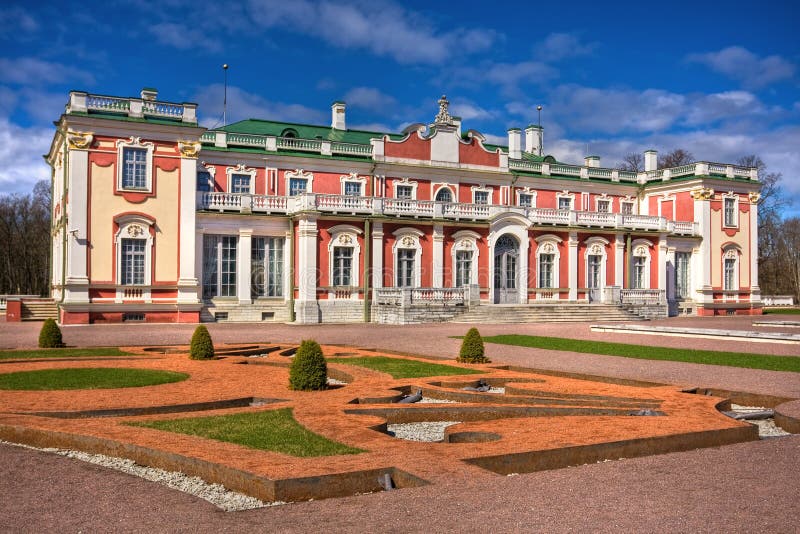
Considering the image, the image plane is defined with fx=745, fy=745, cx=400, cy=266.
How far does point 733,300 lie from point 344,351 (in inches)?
1311

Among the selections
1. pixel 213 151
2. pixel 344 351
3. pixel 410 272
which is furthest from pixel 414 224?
pixel 344 351

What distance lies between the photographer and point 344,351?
18.6 meters

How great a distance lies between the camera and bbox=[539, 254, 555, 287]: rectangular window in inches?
1505

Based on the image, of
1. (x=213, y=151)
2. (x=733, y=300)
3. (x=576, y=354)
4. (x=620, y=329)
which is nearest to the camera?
(x=576, y=354)

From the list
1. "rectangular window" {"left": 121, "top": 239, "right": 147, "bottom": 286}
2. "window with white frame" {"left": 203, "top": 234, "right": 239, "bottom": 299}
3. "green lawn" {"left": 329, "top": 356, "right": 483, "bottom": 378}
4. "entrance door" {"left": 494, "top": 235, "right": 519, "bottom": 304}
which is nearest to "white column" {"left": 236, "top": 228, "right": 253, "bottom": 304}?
"window with white frame" {"left": 203, "top": 234, "right": 239, "bottom": 299}

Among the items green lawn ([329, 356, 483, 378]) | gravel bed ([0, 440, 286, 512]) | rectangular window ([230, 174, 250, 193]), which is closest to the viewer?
gravel bed ([0, 440, 286, 512])

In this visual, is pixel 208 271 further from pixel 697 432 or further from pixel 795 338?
pixel 697 432

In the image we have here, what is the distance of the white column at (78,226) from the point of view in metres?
29.5

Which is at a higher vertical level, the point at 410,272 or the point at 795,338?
the point at 410,272

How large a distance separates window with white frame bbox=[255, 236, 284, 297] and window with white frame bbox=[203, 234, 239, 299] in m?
0.88

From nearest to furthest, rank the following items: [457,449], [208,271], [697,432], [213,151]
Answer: [457,449] → [697,432] → [208,271] → [213,151]

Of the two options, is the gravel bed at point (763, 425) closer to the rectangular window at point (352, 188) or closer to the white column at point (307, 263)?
the white column at point (307, 263)

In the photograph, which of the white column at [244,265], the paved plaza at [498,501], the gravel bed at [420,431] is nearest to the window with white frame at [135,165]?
the white column at [244,265]

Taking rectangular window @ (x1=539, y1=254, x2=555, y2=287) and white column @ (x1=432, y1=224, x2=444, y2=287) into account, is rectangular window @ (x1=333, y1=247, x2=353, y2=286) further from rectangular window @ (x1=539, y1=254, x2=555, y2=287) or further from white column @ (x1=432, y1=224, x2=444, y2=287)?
rectangular window @ (x1=539, y1=254, x2=555, y2=287)
